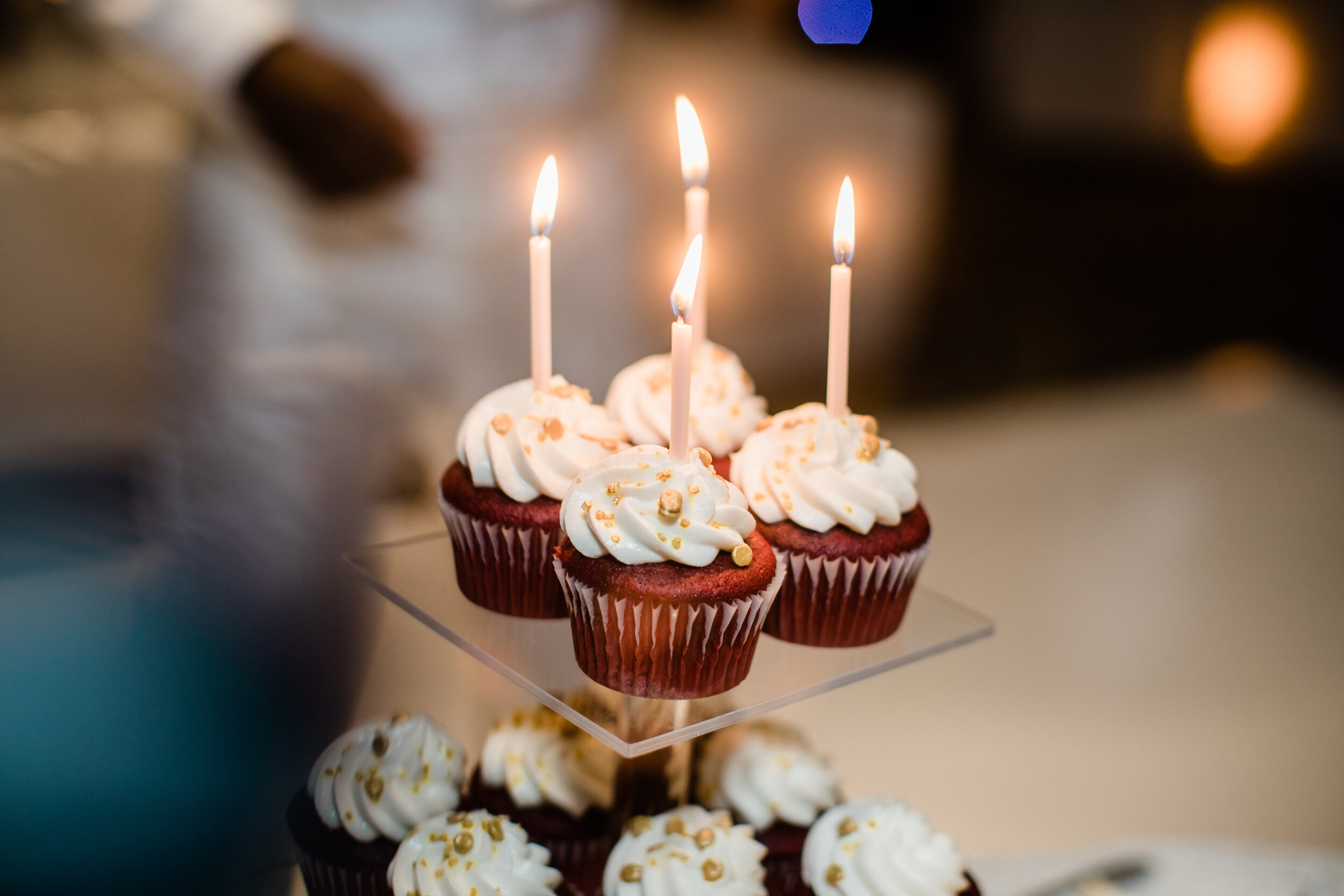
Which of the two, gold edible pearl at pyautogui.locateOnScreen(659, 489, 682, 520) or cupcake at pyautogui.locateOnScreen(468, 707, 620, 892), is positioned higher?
gold edible pearl at pyautogui.locateOnScreen(659, 489, 682, 520)

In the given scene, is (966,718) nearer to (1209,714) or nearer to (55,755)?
(1209,714)

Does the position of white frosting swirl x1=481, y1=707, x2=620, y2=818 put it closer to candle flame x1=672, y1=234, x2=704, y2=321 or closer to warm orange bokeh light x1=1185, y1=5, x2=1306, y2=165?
candle flame x1=672, y1=234, x2=704, y2=321

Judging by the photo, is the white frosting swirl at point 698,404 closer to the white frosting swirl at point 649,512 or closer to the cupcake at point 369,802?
the white frosting swirl at point 649,512

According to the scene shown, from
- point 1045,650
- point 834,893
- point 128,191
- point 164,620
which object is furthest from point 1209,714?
point 128,191

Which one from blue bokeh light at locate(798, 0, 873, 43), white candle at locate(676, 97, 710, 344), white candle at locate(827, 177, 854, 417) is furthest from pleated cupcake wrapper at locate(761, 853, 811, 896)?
blue bokeh light at locate(798, 0, 873, 43)

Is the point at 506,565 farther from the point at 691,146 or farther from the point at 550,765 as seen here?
the point at 691,146

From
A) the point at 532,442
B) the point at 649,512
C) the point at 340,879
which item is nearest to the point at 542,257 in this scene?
the point at 532,442

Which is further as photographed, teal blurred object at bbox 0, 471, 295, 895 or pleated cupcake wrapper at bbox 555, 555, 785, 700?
teal blurred object at bbox 0, 471, 295, 895
